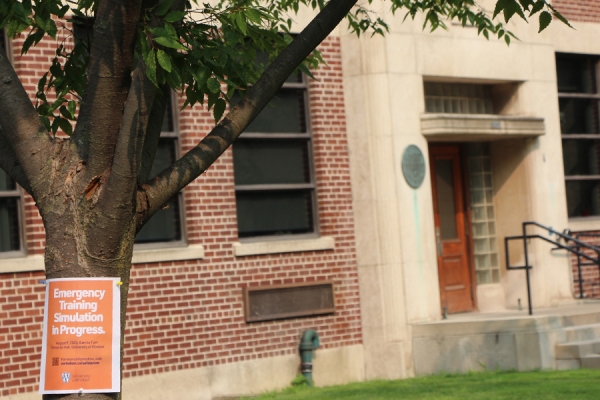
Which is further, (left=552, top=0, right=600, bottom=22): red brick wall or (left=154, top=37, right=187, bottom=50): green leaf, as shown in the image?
(left=552, top=0, right=600, bottom=22): red brick wall

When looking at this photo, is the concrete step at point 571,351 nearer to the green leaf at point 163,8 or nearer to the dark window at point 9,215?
the dark window at point 9,215

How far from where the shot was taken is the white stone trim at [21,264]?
1078cm

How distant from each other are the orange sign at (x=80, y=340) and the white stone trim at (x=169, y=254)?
623 cm

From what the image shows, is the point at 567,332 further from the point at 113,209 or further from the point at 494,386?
the point at 113,209

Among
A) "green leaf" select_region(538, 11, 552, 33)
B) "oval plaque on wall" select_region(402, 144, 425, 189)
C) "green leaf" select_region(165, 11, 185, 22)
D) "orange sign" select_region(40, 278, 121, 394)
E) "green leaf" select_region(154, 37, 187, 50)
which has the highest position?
"oval plaque on wall" select_region(402, 144, 425, 189)

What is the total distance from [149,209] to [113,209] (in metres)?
0.33

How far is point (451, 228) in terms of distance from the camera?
52.1 feet

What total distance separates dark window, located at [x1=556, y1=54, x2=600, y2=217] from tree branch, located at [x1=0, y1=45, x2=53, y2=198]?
12.4m

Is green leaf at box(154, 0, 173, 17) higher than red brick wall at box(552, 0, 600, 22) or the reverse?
the reverse

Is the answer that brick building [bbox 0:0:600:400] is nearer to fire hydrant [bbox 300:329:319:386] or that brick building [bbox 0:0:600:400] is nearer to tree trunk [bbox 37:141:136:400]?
fire hydrant [bbox 300:329:319:386]

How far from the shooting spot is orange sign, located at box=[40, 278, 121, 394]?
534 cm

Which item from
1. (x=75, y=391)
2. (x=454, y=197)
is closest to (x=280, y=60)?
(x=75, y=391)

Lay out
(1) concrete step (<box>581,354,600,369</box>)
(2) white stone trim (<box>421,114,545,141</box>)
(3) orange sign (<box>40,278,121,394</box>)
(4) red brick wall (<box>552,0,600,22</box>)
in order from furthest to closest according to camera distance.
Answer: (4) red brick wall (<box>552,0,600,22</box>), (2) white stone trim (<box>421,114,545,141</box>), (1) concrete step (<box>581,354,600,369</box>), (3) orange sign (<box>40,278,121,394</box>)

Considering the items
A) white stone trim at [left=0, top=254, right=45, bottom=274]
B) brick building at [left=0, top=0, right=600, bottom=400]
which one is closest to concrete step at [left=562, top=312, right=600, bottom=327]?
brick building at [left=0, top=0, right=600, bottom=400]
